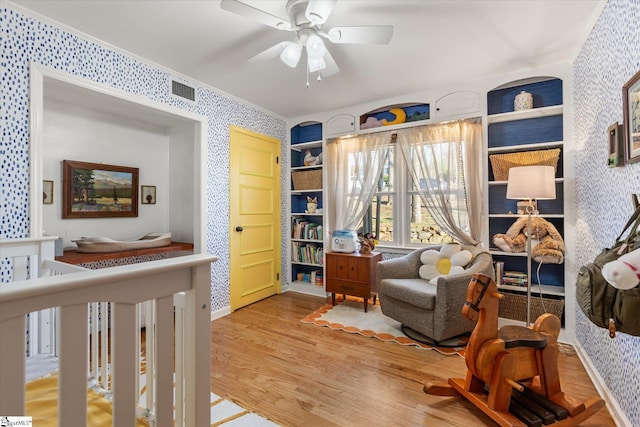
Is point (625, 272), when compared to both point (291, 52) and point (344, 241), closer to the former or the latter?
point (291, 52)

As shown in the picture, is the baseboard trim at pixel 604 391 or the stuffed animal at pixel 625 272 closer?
the stuffed animal at pixel 625 272

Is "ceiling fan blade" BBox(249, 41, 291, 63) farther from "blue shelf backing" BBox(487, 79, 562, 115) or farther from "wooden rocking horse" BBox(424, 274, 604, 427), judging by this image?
"blue shelf backing" BBox(487, 79, 562, 115)

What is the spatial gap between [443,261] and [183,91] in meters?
3.06

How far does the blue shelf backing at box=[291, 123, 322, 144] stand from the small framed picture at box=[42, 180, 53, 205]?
270 centimetres

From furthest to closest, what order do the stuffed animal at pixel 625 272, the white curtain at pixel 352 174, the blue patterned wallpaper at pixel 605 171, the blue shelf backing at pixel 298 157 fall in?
the blue shelf backing at pixel 298 157 < the white curtain at pixel 352 174 < the blue patterned wallpaper at pixel 605 171 < the stuffed animal at pixel 625 272

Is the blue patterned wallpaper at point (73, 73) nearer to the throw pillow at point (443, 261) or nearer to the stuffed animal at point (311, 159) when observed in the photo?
the stuffed animal at point (311, 159)

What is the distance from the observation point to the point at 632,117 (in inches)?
56.6

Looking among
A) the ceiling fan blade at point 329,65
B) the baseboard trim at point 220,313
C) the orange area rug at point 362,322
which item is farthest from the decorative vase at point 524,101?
the baseboard trim at point 220,313

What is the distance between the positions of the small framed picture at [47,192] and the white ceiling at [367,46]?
4.23 feet

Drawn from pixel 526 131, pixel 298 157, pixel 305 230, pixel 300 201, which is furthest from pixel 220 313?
pixel 526 131

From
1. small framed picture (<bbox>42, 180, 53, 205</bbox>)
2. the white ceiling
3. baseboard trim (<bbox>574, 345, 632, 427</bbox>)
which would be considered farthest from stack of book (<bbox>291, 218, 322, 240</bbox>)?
baseboard trim (<bbox>574, 345, 632, 427</bbox>)

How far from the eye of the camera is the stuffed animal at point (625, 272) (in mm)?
883

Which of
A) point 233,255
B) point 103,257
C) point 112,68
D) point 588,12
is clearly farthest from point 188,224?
point 588,12

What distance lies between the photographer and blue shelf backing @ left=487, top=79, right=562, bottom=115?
111 inches
